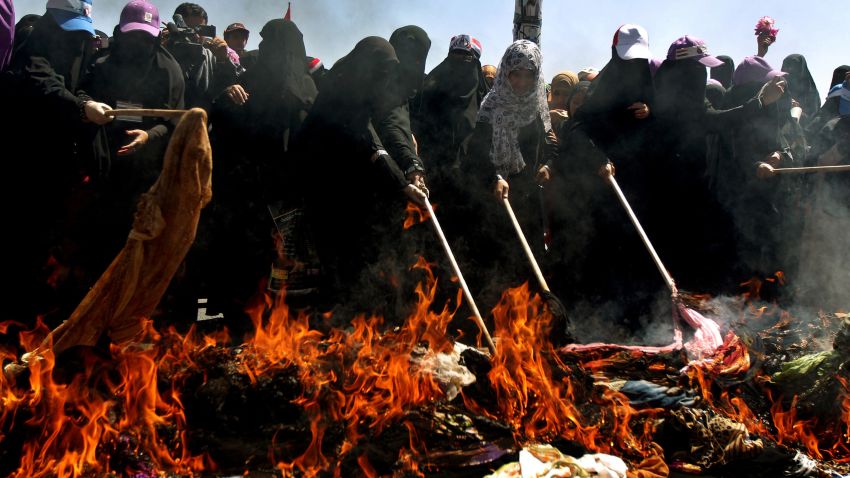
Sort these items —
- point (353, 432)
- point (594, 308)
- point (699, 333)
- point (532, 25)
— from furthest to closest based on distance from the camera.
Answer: point (532, 25), point (594, 308), point (699, 333), point (353, 432)

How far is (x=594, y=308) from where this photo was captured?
5.98 metres

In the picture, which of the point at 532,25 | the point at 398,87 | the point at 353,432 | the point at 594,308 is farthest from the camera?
the point at 532,25

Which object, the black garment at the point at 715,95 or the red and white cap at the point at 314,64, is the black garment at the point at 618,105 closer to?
the black garment at the point at 715,95

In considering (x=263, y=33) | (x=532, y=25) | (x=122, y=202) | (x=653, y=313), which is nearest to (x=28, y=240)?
(x=122, y=202)

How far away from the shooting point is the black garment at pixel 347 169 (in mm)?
5164

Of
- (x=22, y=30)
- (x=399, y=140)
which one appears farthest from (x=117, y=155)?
(x=399, y=140)

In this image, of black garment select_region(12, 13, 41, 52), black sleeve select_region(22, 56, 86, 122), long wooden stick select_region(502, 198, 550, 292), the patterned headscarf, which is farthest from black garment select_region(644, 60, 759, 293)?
black garment select_region(12, 13, 41, 52)

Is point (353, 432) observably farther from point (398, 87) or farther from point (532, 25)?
point (532, 25)

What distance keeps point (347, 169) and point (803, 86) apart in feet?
21.6

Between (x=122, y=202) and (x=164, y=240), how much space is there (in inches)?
70.4

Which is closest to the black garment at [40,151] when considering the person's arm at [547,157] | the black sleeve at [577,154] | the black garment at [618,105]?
the person's arm at [547,157]

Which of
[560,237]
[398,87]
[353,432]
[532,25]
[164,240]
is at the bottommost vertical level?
[353,432]

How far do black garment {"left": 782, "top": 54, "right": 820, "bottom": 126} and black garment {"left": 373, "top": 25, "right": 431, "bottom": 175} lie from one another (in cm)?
532

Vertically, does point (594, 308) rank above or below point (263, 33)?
below
